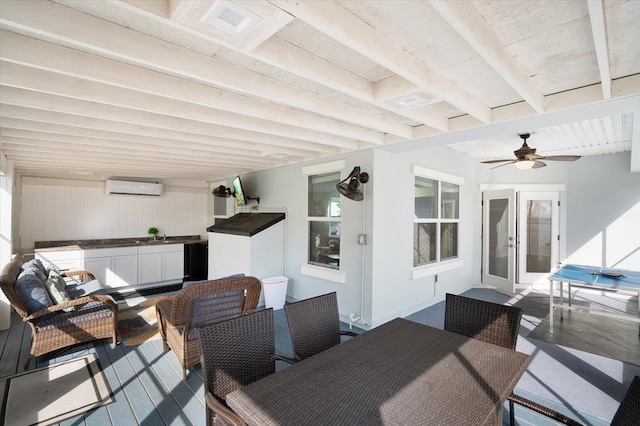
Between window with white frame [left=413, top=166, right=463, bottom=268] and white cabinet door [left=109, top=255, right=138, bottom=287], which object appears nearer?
window with white frame [left=413, top=166, right=463, bottom=268]

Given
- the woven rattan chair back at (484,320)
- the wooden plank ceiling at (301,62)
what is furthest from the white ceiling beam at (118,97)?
the woven rattan chair back at (484,320)

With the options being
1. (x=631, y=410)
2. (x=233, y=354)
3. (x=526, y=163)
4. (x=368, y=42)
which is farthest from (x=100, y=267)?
(x=526, y=163)

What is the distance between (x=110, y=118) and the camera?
2697 mm

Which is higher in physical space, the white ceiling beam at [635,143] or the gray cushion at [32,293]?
the white ceiling beam at [635,143]

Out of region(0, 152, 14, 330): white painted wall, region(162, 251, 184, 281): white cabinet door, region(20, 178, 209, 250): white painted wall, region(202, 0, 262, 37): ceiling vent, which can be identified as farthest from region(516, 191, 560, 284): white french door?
region(0, 152, 14, 330): white painted wall

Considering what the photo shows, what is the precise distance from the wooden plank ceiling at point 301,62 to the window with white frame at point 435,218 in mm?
1701

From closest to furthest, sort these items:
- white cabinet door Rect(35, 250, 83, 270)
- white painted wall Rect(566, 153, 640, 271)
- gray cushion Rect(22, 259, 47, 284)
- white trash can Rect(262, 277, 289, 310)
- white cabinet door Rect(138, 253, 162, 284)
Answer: gray cushion Rect(22, 259, 47, 284) → white trash can Rect(262, 277, 289, 310) → white cabinet door Rect(35, 250, 83, 270) → white painted wall Rect(566, 153, 640, 271) → white cabinet door Rect(138, 253, 162, 284)

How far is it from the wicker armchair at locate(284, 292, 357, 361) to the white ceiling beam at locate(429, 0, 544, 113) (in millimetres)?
1851

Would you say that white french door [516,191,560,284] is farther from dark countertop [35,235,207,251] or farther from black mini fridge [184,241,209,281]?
dark countertop [35,235,207,251]

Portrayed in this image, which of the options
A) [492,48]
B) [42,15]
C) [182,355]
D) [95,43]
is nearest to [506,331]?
[492,48]

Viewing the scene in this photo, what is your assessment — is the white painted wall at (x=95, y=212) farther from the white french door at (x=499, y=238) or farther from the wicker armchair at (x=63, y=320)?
the white french door at (x=499, y=238)

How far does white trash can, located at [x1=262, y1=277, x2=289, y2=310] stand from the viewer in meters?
4.77

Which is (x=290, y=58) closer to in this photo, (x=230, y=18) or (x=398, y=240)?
(x=230, y=18)

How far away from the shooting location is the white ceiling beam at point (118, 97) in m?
2.00
